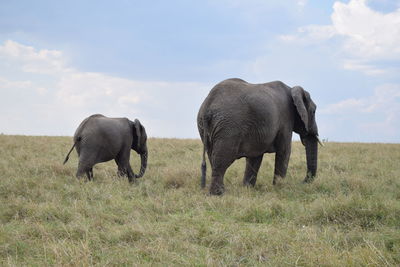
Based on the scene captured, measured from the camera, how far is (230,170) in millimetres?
11906

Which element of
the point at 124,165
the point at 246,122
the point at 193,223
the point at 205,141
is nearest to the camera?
the point at 193,223

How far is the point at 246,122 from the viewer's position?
8672mm

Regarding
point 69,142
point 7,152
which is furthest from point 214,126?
point 69,142

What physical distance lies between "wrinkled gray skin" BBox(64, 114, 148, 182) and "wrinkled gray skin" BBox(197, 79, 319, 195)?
2.31 meters

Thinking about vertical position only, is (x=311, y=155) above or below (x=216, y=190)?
above

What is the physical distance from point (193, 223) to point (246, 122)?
3013mm

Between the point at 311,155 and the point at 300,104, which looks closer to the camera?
the point at 300,104

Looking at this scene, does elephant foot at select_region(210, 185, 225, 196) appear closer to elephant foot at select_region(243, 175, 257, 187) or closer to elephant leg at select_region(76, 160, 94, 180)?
elephant foot at select_region(243, 175, 257, 187)

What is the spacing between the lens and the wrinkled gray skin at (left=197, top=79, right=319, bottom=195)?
8.58m

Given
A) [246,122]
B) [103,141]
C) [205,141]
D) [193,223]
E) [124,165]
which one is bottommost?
[193,223]

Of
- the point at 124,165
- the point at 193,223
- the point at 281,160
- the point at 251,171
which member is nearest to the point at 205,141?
the point at 251,171

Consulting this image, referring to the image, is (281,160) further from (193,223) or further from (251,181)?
(193,223)

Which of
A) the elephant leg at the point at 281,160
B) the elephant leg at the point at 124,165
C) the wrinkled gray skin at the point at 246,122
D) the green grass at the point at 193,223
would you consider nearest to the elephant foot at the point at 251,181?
the wrinkled gray skin at the point at 246,122

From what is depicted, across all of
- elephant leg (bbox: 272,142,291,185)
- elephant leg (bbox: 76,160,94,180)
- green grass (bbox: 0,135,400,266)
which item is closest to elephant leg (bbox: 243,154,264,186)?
green grass (bbox: 0,135,400,266)
